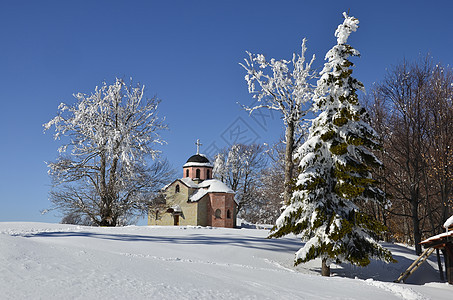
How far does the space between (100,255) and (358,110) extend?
10.5 metres

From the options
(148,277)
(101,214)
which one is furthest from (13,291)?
(101,214)

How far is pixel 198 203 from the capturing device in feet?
128

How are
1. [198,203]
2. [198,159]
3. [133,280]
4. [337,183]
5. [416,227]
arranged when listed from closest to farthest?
[133,280], [337,183], [416,227], [198,203], [198,159]

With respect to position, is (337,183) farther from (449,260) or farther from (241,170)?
(241,170)

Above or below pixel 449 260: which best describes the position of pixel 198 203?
above

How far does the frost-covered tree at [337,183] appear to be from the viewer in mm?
13625

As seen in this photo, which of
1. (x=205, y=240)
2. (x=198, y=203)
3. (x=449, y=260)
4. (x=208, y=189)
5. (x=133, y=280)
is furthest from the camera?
(x=208, y=189)

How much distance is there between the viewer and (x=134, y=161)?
2603 centimetres

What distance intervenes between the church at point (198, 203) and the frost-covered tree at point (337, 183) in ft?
79.7

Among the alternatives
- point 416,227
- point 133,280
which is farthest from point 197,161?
point 133,280

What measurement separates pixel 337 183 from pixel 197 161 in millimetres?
29813

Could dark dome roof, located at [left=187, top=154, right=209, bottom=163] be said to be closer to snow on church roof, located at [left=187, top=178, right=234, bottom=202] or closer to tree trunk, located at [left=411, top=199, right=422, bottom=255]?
snow on church roof, located at [left=187, top=178, right=234, bottom=202]

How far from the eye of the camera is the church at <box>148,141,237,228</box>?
127 feet

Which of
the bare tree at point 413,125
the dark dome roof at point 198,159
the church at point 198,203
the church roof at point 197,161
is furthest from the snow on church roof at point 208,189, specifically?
the bare tree at point 413,125
